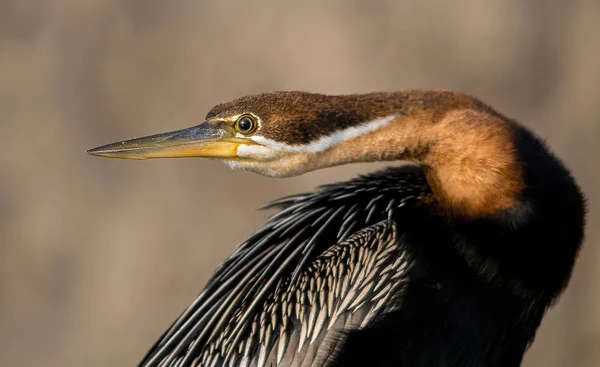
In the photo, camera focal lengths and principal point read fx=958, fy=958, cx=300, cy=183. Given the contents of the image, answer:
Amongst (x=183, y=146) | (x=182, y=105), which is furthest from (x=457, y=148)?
(x=182, y=105)

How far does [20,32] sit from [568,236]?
393 cm

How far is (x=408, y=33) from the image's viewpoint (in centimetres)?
547

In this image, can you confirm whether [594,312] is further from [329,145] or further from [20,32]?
[20,32]

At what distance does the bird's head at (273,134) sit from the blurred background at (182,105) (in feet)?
8.43

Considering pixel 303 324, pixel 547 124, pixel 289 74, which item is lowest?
pixel 303 324

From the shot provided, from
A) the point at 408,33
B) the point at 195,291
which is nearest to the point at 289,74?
the point at 408,33

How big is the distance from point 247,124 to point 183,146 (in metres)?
0.23

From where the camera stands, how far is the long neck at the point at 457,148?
112 inches

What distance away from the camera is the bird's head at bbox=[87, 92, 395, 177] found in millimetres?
2854

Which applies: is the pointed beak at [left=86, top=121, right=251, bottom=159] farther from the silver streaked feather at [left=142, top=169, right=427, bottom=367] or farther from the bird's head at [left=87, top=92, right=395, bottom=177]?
the silver streaked feather at [left=142, top=169, right=427, bottom=367]

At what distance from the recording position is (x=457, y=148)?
2836mm

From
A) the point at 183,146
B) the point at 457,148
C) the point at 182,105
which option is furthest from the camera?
the point at 182,105

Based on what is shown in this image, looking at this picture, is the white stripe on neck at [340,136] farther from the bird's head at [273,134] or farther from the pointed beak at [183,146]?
the pointed beak at [183,146]

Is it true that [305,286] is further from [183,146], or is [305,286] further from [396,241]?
[183,146]
